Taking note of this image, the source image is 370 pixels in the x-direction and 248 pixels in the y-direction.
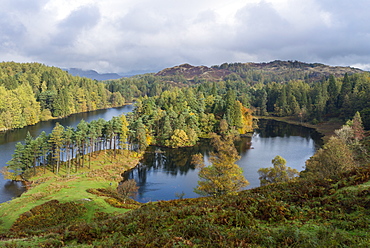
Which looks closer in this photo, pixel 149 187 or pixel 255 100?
pixel 149 187

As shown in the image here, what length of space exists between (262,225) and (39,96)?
14940cm

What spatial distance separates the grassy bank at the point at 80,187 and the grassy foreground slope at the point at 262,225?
14802 millimetres

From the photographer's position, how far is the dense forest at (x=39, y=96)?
107625 mm

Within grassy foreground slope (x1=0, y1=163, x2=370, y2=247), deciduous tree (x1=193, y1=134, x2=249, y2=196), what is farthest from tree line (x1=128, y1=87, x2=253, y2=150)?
grassy foreground slope (x1=0, y1=163, x2=370, y2=247)

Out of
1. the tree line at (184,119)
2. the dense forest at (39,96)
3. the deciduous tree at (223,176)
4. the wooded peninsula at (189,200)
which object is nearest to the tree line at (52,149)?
the wooded peninsula at (189,200)

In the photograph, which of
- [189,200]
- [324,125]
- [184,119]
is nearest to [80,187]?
[189,200]

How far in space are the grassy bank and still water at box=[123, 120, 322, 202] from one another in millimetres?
4478

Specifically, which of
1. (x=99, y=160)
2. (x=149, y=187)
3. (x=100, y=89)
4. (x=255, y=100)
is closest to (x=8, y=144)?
(x=99, y=160)

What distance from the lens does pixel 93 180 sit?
49719mm

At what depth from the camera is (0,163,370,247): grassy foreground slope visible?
1007 centimetres

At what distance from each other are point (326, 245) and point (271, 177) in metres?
32.7

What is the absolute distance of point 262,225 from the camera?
12234 mm

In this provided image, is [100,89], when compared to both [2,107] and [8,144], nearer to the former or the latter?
[2,107]

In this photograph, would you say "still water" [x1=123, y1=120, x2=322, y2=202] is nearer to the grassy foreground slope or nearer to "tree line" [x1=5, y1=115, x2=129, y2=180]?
"tree line" [x1=5, y1=115, x2=129, y2=180]
